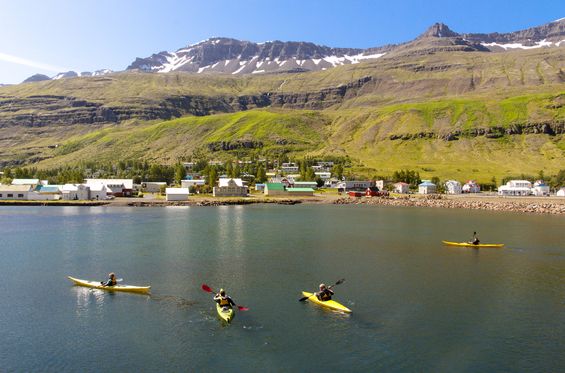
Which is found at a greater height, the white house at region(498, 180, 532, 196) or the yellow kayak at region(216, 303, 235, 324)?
the white house at region(498, 180, 532, 196)

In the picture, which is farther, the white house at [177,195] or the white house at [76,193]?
the white house at [177,195]

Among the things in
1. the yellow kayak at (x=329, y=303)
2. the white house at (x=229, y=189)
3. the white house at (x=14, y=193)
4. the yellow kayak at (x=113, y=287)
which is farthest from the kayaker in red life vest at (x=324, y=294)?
the white house at (x=14, y=193)

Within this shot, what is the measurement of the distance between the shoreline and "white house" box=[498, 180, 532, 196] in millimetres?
13873

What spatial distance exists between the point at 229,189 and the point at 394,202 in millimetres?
62112

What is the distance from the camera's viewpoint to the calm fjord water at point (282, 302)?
35.4 metres

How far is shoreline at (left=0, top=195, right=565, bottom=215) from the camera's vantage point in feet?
486

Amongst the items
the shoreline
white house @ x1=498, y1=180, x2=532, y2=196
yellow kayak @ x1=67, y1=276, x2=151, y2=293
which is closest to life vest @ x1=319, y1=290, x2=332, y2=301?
yellow kayak @ x1=67, y1=276, x2=151, y2=293

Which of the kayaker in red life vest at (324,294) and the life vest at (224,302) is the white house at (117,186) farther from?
the kayaker in red life vest at (324,294)

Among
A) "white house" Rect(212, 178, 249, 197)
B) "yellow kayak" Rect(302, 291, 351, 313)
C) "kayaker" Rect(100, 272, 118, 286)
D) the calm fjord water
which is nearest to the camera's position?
the calm fjord water

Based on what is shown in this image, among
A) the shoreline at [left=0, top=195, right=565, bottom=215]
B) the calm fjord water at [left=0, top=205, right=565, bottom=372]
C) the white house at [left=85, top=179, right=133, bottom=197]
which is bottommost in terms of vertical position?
the calm fjord water at [left=0, top=205, right=565, bottom=372]

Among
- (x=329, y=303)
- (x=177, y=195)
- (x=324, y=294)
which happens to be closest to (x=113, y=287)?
(x=324, y=294)

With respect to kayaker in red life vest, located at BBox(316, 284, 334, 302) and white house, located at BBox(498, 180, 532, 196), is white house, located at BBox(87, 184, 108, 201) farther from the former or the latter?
white house, located at BBox(498, 180, 532, 196)

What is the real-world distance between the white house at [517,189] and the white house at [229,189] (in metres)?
105

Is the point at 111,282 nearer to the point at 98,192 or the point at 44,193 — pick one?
the point at 98,192
